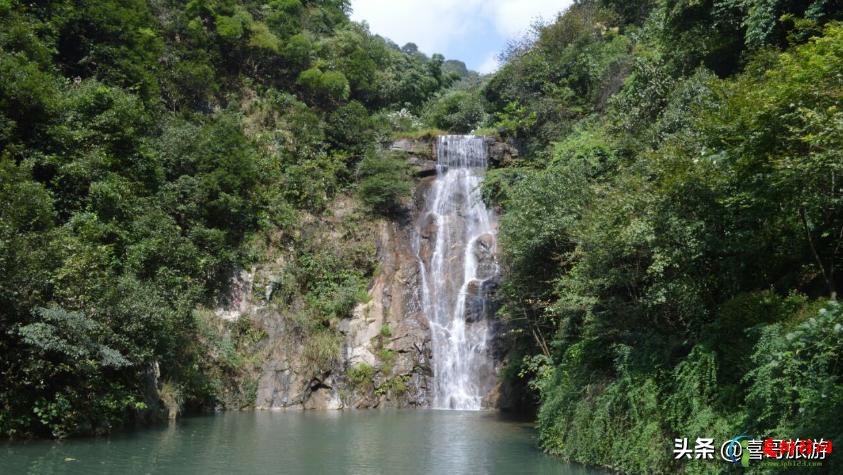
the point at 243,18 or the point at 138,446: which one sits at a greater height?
the point at 243,18

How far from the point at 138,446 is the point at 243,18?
25.2 meters

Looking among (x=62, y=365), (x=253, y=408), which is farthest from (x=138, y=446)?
(x=253, y=408)

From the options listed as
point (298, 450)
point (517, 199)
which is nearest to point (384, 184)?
point (517, 199)

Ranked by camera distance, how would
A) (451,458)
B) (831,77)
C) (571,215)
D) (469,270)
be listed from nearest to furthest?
1. (831,77)
2. (451,458)
3. (571,215)
4. (469,270)

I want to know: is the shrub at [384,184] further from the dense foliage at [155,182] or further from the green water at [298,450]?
the green water at [298,450]

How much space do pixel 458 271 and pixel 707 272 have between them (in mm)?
16613

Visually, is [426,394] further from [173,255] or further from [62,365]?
[62,365]

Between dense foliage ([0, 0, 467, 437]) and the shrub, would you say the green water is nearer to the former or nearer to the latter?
dense foliage ([0, 0, 467, 437])

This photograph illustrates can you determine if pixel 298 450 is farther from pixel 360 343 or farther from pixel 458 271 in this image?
pixel 458 271

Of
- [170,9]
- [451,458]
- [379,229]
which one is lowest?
[451,458]

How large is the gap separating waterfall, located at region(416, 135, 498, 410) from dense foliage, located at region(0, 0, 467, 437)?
3.00m

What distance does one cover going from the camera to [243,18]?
3238 centimetres

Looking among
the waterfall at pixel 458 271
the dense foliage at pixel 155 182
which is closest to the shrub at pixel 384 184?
the dense foliage at pixel 155 182

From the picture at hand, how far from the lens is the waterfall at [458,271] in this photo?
78.7ft
